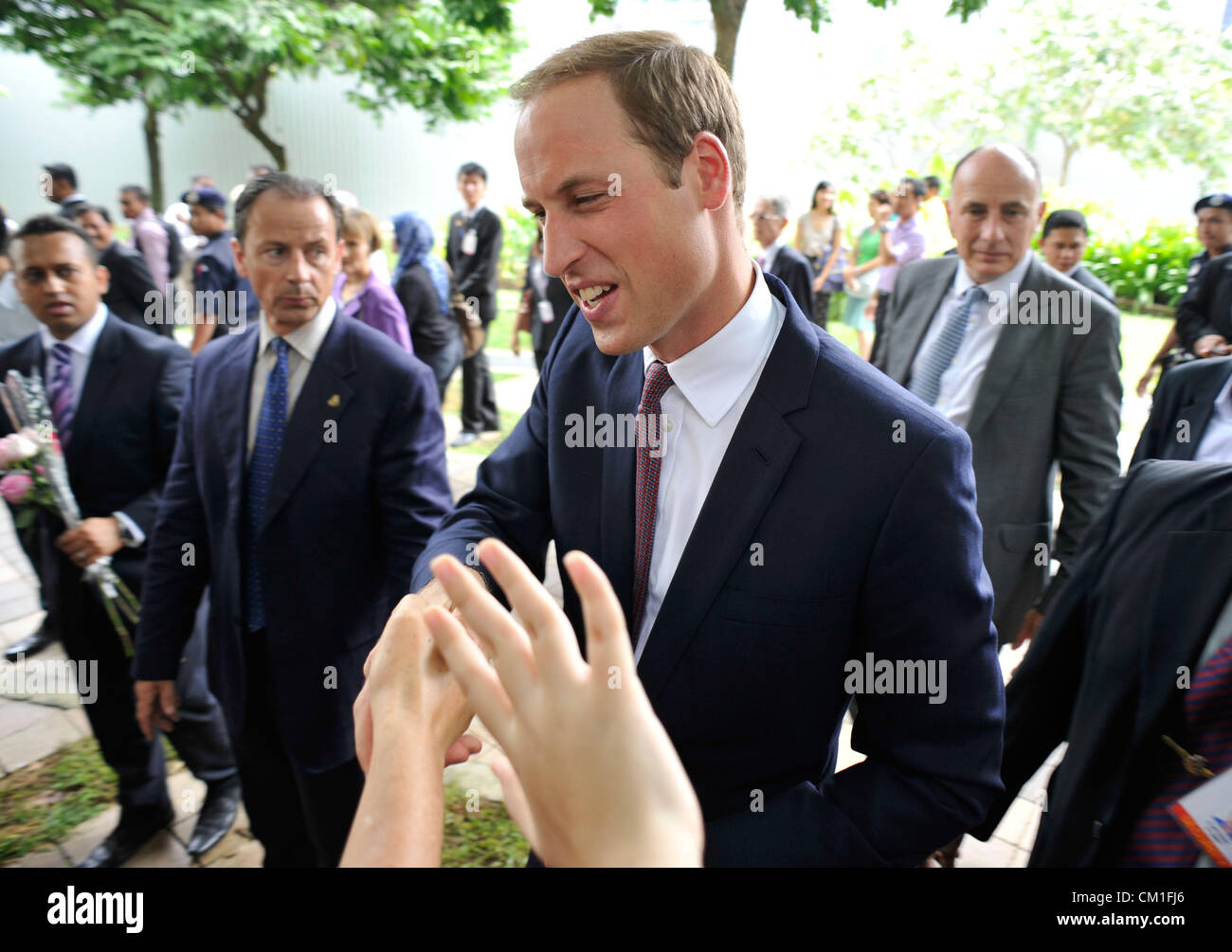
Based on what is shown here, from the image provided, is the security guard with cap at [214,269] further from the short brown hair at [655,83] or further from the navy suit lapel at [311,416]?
the short brown hair at [655,83]

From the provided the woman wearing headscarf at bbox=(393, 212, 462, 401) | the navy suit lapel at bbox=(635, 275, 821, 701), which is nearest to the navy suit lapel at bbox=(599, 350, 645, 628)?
the navy suit lapel at bbox=(635, 275, 821, 701)

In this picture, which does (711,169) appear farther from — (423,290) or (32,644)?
(423,290)

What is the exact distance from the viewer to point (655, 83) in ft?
4.27

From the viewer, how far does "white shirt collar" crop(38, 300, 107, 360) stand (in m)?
3.01

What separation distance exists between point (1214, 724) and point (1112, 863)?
1.11 feet

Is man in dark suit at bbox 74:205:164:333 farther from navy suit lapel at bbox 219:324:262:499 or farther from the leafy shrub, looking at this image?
the leafy shrub

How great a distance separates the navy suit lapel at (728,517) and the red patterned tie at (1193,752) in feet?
2.65

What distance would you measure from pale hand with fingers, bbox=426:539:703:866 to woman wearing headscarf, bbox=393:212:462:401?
575cm

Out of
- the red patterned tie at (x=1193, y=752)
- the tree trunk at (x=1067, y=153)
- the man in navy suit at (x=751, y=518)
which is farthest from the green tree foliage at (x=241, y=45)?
the tree trunk at (x=1067, y=153)

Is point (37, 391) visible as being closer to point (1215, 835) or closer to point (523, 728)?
point (523, 728)

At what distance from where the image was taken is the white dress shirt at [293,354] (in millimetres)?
2477

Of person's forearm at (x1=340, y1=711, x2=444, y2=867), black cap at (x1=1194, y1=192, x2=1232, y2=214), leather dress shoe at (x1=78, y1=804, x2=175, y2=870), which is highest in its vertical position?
black cap at (x1=1194, y1=192, x2=1232, y2=214)

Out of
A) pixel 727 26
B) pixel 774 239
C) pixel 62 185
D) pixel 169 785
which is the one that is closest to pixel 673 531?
pixel 169 785

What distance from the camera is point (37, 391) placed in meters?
2.90
